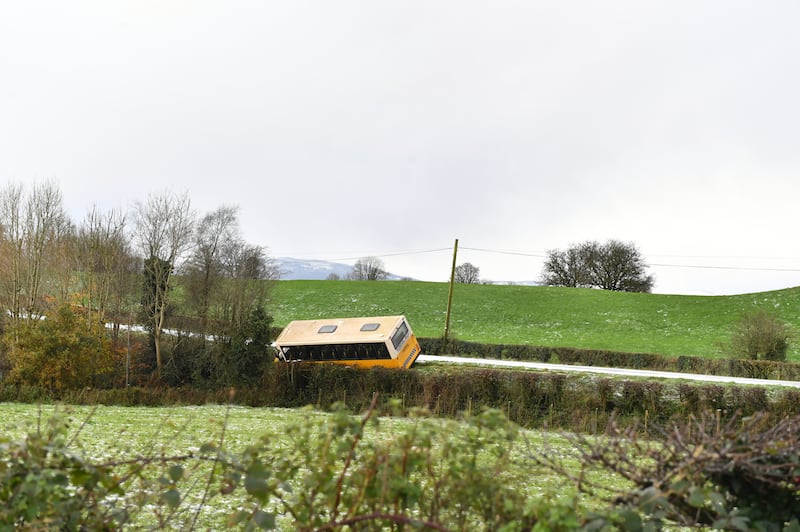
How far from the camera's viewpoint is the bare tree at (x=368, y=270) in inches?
3389

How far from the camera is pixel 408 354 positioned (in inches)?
1023

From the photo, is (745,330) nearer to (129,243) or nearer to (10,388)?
(10,388)

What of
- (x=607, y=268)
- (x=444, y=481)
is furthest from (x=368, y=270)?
(x=444, y=481)

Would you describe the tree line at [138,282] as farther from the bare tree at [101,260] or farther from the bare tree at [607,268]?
the bare tree at [607,268]

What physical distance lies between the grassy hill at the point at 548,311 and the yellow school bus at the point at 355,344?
16327 mm

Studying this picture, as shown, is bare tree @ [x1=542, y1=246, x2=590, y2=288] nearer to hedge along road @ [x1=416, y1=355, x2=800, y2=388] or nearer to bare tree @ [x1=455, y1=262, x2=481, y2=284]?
bare tree @ [x1=455, y1=262, x2=481, y2=284]

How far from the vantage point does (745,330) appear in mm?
28672

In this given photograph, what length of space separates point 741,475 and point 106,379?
29.3 metres

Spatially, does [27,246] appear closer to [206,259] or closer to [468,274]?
[206,259]

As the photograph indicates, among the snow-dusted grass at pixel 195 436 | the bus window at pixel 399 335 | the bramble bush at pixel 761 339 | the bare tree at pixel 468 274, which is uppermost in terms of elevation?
the bare tree at pixel 468 274

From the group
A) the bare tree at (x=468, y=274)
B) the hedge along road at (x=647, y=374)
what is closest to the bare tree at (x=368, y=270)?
the bare tree at (x=468, y=274)

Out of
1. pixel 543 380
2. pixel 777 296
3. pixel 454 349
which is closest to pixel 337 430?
pixel 543 380

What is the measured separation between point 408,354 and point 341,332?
2.92m

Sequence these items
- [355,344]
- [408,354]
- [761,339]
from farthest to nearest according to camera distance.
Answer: [761,339], [408,354], [355,344]
